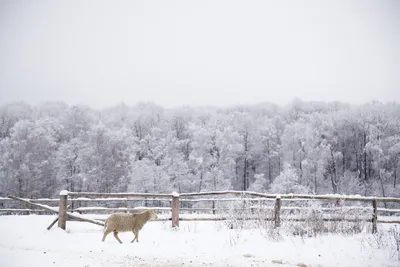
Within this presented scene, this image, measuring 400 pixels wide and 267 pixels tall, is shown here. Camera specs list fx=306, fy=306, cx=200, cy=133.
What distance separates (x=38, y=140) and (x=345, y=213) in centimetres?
3655

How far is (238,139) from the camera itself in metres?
44.0

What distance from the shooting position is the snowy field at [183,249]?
644cm

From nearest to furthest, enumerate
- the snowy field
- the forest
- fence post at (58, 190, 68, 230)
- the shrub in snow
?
the snowy field → fence post at (58, 190, 68, 230) → the shrub in snow → the forest

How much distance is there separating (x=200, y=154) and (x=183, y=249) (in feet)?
114

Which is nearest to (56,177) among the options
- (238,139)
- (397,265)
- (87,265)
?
(238,139)

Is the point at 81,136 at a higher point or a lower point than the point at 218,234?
higher

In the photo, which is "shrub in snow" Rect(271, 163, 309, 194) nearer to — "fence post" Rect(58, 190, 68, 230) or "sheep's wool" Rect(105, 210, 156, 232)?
"sheep's wool" Rect(105, 210, 156, 232)

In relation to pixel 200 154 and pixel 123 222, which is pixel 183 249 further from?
pixel 200 154

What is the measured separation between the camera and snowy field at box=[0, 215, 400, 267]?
21.1 ft

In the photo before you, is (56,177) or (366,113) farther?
(366,113)

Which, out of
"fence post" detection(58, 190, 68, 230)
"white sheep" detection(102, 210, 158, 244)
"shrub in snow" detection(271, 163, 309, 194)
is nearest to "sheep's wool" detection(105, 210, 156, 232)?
"white sheep" detection(102, 210, 158, 244)

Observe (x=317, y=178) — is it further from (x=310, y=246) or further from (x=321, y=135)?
(x=310, y=246)

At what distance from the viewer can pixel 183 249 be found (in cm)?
761

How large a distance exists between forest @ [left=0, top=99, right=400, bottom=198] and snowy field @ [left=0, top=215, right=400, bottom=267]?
1103 inches
